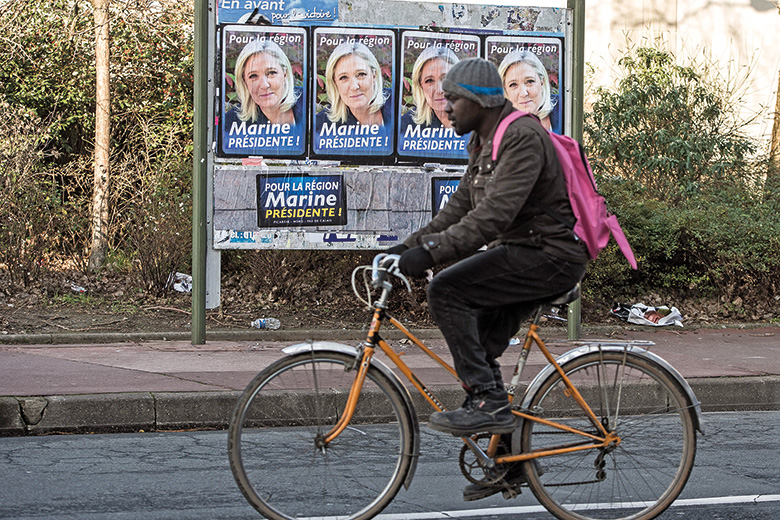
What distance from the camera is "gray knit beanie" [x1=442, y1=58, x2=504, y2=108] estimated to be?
3.96 m

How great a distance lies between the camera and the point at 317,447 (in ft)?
13.3

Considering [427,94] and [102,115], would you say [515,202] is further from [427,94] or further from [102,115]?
[102,115]

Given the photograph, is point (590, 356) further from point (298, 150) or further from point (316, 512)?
point (298, 150)

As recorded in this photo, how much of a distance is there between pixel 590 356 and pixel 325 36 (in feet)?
18.5

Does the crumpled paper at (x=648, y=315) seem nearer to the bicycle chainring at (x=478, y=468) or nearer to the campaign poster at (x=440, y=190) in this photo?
the campaign poster at (x=440, y=190)

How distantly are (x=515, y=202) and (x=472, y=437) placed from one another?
95cm

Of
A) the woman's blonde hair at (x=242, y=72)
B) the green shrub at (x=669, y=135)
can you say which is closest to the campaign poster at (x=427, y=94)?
the woman's blonde hair at (x=242, y=72)

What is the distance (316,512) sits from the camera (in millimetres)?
4043

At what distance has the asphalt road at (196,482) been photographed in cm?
448

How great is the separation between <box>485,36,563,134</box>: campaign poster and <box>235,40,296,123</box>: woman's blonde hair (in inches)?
73.9

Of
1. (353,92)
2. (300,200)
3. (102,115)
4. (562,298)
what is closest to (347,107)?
(353,92)

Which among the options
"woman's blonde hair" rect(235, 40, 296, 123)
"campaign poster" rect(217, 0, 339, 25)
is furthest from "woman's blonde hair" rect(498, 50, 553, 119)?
"woman's blonde hair" rect(235, 40, 296, 123)

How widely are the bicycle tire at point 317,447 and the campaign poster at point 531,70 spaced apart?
5921mm

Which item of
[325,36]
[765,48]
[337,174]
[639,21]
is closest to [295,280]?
[337,174]
